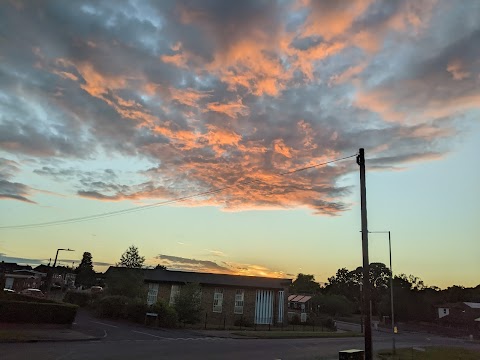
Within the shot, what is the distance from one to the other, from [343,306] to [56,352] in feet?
267

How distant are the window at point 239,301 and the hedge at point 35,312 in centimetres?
2205

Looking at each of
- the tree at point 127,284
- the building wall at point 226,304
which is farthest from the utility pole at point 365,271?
the tree at point 127,284

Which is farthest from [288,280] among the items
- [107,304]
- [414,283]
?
[414,283]

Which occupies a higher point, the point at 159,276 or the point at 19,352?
the point at 159,276

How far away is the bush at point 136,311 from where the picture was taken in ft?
123

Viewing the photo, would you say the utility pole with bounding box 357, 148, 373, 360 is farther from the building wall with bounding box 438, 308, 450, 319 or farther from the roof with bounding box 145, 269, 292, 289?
the building wall with bounding box 438, 308, 450, 319

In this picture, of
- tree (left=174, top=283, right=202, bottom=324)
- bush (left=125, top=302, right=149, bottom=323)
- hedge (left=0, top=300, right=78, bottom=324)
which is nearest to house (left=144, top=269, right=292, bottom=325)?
tree (left=174, top=283, right=202, bottom=324)

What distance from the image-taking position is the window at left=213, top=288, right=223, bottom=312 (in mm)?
46344

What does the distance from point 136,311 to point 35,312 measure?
40.4 feet

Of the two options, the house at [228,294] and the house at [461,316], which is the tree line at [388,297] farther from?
the house at [228,294]

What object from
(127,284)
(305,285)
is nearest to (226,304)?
(127,284)

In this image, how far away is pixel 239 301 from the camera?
155ft

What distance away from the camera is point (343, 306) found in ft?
291

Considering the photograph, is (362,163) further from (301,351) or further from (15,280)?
(15,280)
